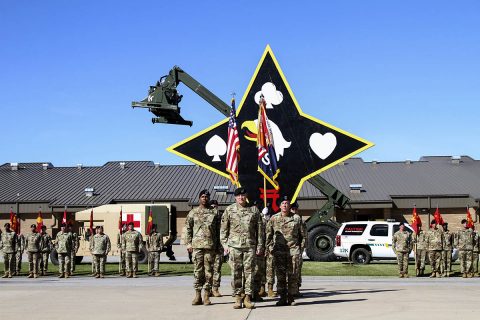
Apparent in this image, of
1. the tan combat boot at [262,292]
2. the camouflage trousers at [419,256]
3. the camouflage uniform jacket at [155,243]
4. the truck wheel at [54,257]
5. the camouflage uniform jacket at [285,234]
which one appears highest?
the camouflage uniform jacket at [285,234]

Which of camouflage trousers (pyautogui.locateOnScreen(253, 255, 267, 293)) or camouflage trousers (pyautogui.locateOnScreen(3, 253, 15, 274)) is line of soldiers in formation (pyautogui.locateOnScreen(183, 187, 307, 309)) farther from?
camouflage trousers (pyautogui.locateOnScreen(3, 253, 15, 274))

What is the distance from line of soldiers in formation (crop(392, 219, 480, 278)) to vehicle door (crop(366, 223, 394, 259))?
408cm

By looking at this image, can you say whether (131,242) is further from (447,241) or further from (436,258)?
(447,241)

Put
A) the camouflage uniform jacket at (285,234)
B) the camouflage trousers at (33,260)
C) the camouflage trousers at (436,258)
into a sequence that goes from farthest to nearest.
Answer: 1. the camouflage trousers at (33,260)
2. the camouflage trousers at (436,258)
3. the camouflage uniform jacket at (285,234)

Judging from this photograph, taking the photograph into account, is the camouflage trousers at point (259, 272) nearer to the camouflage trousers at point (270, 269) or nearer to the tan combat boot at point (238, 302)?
the camouflage trousers at point (270, 269)

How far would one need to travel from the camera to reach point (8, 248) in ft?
63.8

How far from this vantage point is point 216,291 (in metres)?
12.3

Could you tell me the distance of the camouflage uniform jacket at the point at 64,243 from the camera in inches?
746

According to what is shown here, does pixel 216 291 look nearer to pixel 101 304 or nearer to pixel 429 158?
pixel 101 304

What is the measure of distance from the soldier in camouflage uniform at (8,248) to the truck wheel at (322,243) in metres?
11.2

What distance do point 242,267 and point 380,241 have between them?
44.7 feet

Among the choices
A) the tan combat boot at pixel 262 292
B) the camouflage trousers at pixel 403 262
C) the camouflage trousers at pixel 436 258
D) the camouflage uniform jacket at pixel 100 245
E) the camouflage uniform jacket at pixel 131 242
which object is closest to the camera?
the tan combat boot at pixel 262 292

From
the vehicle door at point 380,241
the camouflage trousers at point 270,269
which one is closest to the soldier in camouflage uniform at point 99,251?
the camouflage trousers at point 270,269

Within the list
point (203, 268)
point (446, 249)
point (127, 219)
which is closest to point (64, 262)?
point (127, 219)
